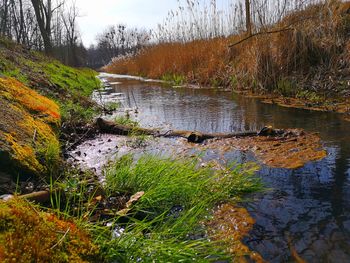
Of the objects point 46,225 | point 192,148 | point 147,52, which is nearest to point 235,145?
point 192,148

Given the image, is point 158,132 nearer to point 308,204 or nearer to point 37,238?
point 308,204

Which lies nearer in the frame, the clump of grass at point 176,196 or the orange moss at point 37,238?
the orange moss at point 37,238

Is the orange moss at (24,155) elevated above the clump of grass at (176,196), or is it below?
above

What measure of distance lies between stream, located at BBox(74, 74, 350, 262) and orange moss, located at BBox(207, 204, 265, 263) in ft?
0.12

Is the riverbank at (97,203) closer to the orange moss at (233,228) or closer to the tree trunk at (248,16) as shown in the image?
the orange moss at (233,228)

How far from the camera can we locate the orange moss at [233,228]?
4.89 ft

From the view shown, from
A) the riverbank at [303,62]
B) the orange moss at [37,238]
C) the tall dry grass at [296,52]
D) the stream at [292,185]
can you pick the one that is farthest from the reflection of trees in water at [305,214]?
the tall dry grass at [296,52]

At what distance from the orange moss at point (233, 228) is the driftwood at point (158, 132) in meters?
1.43

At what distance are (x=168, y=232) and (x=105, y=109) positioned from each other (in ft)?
13.4

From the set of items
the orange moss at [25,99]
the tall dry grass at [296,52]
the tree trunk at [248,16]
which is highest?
the tree trunk at [248,16]

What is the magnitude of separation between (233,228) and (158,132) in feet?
6.76

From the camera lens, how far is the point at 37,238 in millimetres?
1104

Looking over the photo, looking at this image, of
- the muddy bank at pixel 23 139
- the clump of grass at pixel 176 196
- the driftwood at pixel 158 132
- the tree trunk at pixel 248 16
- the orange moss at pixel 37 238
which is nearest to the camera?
the orange moss at pixel 37 238

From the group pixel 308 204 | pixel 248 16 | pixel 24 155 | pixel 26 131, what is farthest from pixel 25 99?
pixel 248 16
